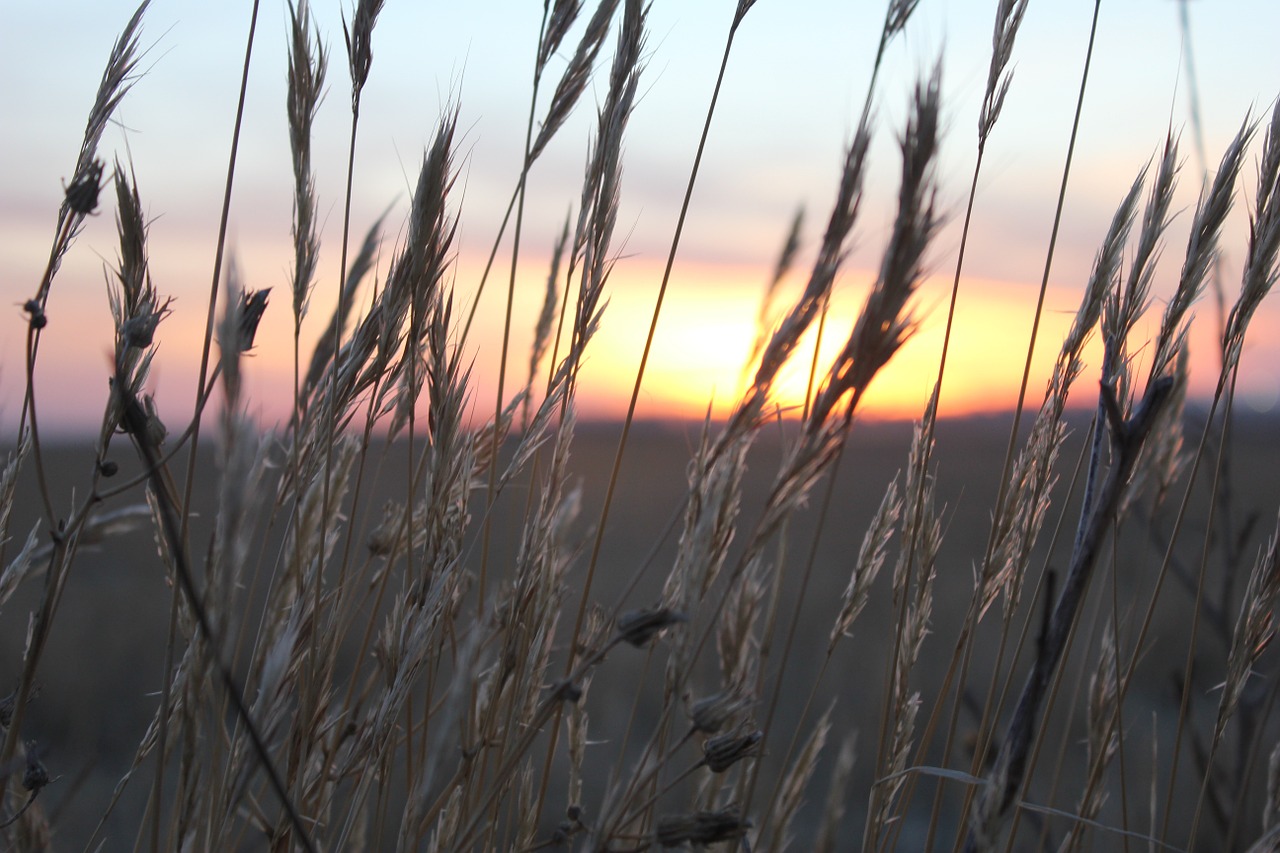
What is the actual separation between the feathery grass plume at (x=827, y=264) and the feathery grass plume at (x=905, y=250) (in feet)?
0.22

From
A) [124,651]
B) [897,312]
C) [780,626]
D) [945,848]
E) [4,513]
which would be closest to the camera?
[897,312]

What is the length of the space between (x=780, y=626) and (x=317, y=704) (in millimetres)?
6201

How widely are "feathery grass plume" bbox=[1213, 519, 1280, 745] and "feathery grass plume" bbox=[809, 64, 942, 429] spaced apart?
0.92m

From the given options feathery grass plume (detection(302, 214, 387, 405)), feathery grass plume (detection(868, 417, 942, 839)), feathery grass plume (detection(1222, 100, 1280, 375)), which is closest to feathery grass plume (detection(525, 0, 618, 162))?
feathery grass plume (detection(302, 214, 387, 405))

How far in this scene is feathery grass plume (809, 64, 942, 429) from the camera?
70 centimetres

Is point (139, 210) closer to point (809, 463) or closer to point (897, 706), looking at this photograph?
point (809, 463)

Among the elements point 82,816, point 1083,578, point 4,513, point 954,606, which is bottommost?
point 82,816

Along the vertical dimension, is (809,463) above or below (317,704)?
above

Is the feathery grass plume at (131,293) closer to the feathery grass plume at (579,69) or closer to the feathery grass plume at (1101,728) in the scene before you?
the feathery grass plume at (579,69)

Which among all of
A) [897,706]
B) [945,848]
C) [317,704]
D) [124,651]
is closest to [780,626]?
[945,848]

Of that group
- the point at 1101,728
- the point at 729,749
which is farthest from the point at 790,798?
the point at 1101,728

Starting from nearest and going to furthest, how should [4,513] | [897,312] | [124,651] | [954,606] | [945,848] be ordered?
A: 1. [897,312]
2. [4,513]
3. [945,848]
4. [124,651]
5. [954,606]

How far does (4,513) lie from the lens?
49.2 inches

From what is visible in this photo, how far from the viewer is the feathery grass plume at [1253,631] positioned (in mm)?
1271
